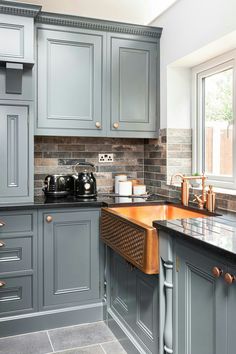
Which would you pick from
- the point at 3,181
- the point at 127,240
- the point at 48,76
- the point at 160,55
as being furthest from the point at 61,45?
the point at 127,240

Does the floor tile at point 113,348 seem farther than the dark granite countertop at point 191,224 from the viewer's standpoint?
Yes

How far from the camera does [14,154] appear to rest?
2.59 m

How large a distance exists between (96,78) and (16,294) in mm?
1716

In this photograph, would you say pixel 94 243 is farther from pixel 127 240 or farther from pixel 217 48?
pixel 217 48

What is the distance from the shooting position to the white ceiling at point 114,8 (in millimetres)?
3038

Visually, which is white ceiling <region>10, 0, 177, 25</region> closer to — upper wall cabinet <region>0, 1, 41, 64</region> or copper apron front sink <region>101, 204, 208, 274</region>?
upper wall cabinet <region>0, 1, 41, 64</region>

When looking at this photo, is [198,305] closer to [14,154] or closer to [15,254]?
[15,254]

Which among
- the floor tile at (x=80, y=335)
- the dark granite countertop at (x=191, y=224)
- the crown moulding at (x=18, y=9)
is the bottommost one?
the floor tile at (x=80, y=335)

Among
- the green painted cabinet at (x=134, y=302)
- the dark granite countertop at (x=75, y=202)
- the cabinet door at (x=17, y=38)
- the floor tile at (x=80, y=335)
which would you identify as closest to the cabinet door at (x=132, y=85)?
the dark granite countertop at (x=75, y=202)

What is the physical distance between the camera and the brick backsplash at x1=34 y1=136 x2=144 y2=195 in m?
3.10

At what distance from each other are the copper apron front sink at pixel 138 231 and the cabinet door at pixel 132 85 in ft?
2.35

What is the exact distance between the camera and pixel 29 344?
2.45m

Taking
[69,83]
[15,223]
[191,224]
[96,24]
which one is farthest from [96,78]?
[191,224]

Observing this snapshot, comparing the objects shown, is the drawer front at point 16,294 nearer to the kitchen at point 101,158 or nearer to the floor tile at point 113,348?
the kitchen at point 101,158
